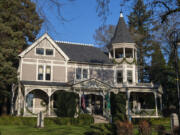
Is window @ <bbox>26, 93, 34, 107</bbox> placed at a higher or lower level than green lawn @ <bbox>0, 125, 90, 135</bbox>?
higher

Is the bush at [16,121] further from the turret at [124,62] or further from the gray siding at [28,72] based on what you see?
the turret at [124,62]

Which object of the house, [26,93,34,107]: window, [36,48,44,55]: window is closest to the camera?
the house

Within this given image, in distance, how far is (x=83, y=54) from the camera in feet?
104

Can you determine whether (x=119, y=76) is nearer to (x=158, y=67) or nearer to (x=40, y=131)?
(x=158, y=67)

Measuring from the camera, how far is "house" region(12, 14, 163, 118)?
1039 inches

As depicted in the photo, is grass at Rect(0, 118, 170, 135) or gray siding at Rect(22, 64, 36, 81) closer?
grass at Rect(0, 118, 170, 135)

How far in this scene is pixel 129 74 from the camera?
31.4 meters

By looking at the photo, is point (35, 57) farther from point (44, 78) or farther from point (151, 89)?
point (151, 89)

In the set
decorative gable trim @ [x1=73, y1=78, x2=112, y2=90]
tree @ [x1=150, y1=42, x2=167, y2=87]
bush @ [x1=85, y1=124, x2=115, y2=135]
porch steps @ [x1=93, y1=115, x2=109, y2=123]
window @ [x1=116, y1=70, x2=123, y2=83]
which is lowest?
porch steps @ [x1=93, y1=115, x2=109, y2=123]

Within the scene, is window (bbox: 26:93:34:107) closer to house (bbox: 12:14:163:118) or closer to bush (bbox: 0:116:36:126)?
house (bbox: 12:14:163:118)

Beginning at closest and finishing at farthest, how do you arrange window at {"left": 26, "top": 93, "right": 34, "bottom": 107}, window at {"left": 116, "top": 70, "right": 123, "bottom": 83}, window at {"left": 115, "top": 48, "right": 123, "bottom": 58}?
window at {"left": 26, "top": 93, "right": 34, "bottom": 107}
window at {"left": 116, "top": 70, "right": 123, "bottom": 83}
window at {"left": 115, "top": 48, "right": 123, "bottom": 58}

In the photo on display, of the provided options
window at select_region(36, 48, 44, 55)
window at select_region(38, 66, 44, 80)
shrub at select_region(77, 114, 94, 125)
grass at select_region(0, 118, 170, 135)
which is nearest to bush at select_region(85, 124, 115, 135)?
grass at select_region(0, 118, 170, 135)

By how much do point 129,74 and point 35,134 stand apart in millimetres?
18940

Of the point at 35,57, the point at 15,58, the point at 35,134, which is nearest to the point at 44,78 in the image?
the point at 35,57
